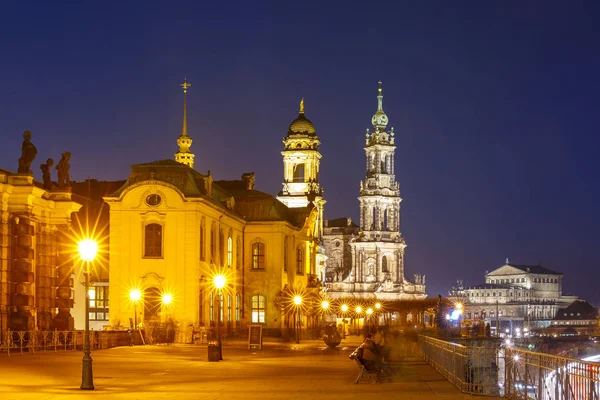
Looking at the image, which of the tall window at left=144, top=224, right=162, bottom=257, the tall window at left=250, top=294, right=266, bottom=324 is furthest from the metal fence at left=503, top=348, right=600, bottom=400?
the tall window at left=250, top=294, right=266, bottom=324

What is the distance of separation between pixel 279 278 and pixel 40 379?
4938 centimetres

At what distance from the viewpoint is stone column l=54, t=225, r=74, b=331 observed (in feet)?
158

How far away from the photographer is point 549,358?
19844mm

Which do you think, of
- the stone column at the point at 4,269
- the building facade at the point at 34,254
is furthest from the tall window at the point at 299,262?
the stone column at the point at 4,269

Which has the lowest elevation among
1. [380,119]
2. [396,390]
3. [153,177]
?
[396,390]

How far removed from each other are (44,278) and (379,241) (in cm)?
11730

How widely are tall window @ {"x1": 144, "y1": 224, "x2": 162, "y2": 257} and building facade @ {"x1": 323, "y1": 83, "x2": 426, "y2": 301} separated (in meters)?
98.1

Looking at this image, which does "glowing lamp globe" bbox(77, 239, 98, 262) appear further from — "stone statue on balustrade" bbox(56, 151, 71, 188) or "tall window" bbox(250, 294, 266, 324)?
"tall window" bbox(250, 294, 266, 324)

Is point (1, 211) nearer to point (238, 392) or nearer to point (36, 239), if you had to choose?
point (36, 239)

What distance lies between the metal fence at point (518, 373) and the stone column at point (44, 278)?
20171mm

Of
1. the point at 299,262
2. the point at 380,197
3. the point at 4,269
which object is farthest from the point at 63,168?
the point at 380,197

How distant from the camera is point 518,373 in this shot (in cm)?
2317

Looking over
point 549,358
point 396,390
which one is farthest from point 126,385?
point 549,358

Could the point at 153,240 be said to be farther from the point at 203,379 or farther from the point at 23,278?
A: the point at 203,379
